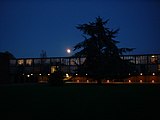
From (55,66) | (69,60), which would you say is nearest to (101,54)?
(55,66)

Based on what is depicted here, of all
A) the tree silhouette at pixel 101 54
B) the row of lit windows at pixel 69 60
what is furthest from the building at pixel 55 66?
the tree silhouette at pixel 101 54

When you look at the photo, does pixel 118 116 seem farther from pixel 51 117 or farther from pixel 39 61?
pixel 39 61

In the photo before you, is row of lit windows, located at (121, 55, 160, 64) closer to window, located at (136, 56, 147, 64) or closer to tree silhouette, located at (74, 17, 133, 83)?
window, located at (136, 56, 147, 64)

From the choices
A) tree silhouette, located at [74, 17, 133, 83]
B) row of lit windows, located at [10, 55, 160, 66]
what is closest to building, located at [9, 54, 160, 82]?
row of lit windows, located at [10, 55, 160, 66]

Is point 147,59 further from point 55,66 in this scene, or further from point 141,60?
point 55,66

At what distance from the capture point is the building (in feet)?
221

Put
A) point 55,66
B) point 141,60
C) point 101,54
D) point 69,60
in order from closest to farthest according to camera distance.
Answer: point 101,54
point 55,66
point 141,60
point 69,60

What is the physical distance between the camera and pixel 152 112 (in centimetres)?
946

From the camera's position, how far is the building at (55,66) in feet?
221

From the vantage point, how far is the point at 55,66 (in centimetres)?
6625

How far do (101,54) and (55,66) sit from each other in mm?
29944

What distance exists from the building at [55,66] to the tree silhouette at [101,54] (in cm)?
2815

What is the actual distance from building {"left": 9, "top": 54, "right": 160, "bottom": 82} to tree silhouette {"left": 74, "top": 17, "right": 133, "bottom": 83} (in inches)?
1108

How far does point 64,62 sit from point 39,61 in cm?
820
